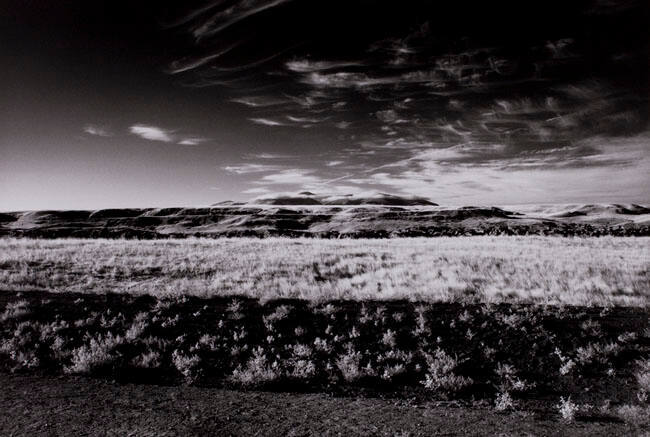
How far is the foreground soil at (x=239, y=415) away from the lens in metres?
5.61

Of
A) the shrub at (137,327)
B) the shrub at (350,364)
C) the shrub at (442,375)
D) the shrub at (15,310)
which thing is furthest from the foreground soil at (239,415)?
the shrub at (15,310)

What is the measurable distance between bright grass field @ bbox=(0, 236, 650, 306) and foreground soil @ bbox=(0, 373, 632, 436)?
5.29 m

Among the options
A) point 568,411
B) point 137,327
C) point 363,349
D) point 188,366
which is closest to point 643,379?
point 568,411

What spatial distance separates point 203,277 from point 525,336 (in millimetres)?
12188

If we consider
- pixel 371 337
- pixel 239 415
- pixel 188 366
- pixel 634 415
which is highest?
pixel 371 337

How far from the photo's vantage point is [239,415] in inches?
239

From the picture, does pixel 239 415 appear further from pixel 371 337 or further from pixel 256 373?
pixel 371 337

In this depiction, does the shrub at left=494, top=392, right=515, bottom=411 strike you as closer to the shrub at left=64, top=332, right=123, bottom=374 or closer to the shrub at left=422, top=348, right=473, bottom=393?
the shrub at left=422, top=348, right=473, bottom=393

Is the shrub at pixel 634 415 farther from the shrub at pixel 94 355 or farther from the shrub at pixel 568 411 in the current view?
the shrub at pixel 94 355

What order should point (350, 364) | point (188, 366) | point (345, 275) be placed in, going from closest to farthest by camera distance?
point (350, 364)
point (188, 366)
point (345, 275)

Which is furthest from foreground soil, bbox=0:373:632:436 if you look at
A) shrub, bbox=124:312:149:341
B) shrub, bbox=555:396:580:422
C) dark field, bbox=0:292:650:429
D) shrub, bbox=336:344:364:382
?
shrub, bbox=124:312:149:341

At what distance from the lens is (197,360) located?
308 inches

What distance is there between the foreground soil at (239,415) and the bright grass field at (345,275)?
5289 mm

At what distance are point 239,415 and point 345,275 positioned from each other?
1178cm
